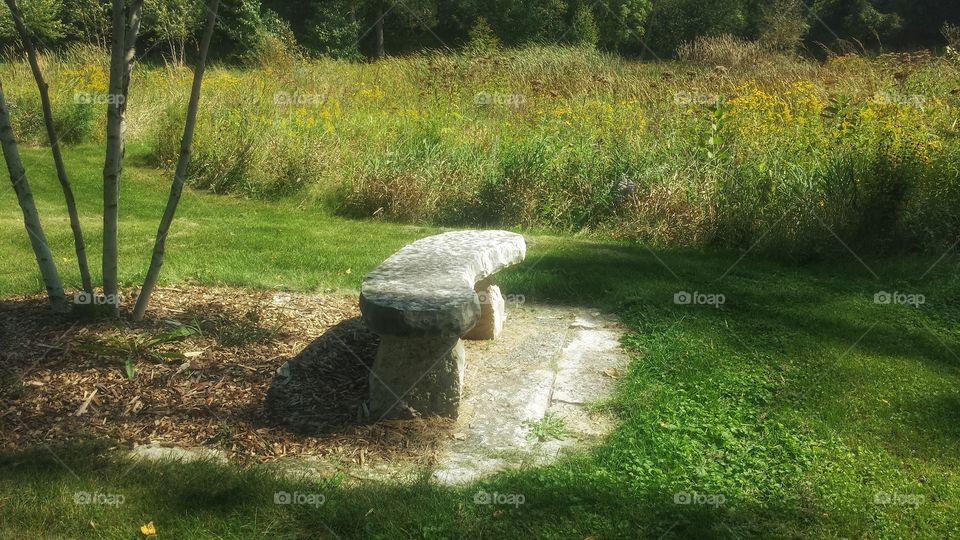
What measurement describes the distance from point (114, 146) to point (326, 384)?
1.80 metres

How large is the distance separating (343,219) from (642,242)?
10.5 ft

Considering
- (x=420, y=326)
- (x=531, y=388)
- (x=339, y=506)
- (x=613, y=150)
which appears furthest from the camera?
(x=613, y=150)

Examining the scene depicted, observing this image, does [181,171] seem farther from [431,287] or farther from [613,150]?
[613,150]

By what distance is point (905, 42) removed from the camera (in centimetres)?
2984

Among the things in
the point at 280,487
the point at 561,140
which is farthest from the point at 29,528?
the point at 561,140

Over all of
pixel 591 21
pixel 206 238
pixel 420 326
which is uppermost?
pixel 591 21

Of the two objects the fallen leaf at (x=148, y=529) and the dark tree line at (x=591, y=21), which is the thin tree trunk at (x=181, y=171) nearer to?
the fallen leaf at (x=148, y=529)

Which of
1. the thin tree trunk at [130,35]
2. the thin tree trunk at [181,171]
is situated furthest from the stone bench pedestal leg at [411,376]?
the thin tree trunk at [130,35]

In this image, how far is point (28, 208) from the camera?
491 centimetres

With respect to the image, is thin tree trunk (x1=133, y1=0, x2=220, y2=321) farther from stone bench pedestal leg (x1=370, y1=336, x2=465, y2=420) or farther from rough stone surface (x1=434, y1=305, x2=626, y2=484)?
rough stone surface (x1=434, y1=305, x2=626, y2=484)

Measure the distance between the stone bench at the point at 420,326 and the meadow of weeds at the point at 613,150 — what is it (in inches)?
155

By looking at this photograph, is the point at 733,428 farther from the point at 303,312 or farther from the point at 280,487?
the point at 303,312

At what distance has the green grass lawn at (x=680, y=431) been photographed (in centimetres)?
354

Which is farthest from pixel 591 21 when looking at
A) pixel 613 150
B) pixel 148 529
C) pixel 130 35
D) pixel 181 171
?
pixel 148 529
